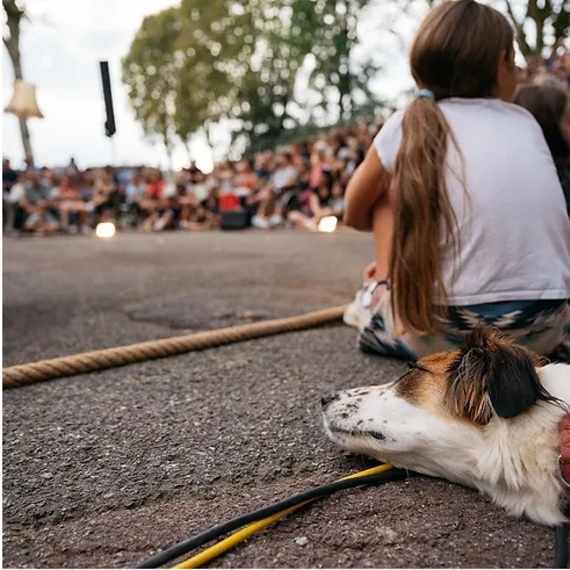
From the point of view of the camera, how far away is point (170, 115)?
1507 inches

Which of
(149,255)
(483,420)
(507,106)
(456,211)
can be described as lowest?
(149,255)

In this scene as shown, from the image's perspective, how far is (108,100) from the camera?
2227 mm

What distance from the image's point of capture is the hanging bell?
7.45 meters

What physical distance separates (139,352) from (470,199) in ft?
5.95

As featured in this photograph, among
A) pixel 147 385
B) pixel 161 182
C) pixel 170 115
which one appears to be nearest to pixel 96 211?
pixel 161 182

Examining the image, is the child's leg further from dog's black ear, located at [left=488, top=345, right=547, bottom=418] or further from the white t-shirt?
dog's black ear, located at [left=488, top=345, right=547, bottom=418]

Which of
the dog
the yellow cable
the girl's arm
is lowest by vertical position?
the yellow cable

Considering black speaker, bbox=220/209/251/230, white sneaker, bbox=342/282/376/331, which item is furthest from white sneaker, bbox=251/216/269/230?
white sneaker, bbox=342/282/376/331

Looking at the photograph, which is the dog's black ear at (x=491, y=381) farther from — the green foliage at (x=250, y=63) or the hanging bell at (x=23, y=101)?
the green foliage at (x=250, y=63)

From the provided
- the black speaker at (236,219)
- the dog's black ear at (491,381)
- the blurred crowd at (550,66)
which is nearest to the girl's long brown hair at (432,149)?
the dog's black ear at (491,381)

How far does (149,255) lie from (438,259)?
7.86 metres

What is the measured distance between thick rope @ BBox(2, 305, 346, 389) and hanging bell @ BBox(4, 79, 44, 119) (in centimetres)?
485

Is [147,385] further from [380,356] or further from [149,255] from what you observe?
[149,255]

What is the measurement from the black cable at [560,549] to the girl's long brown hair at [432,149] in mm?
1076
